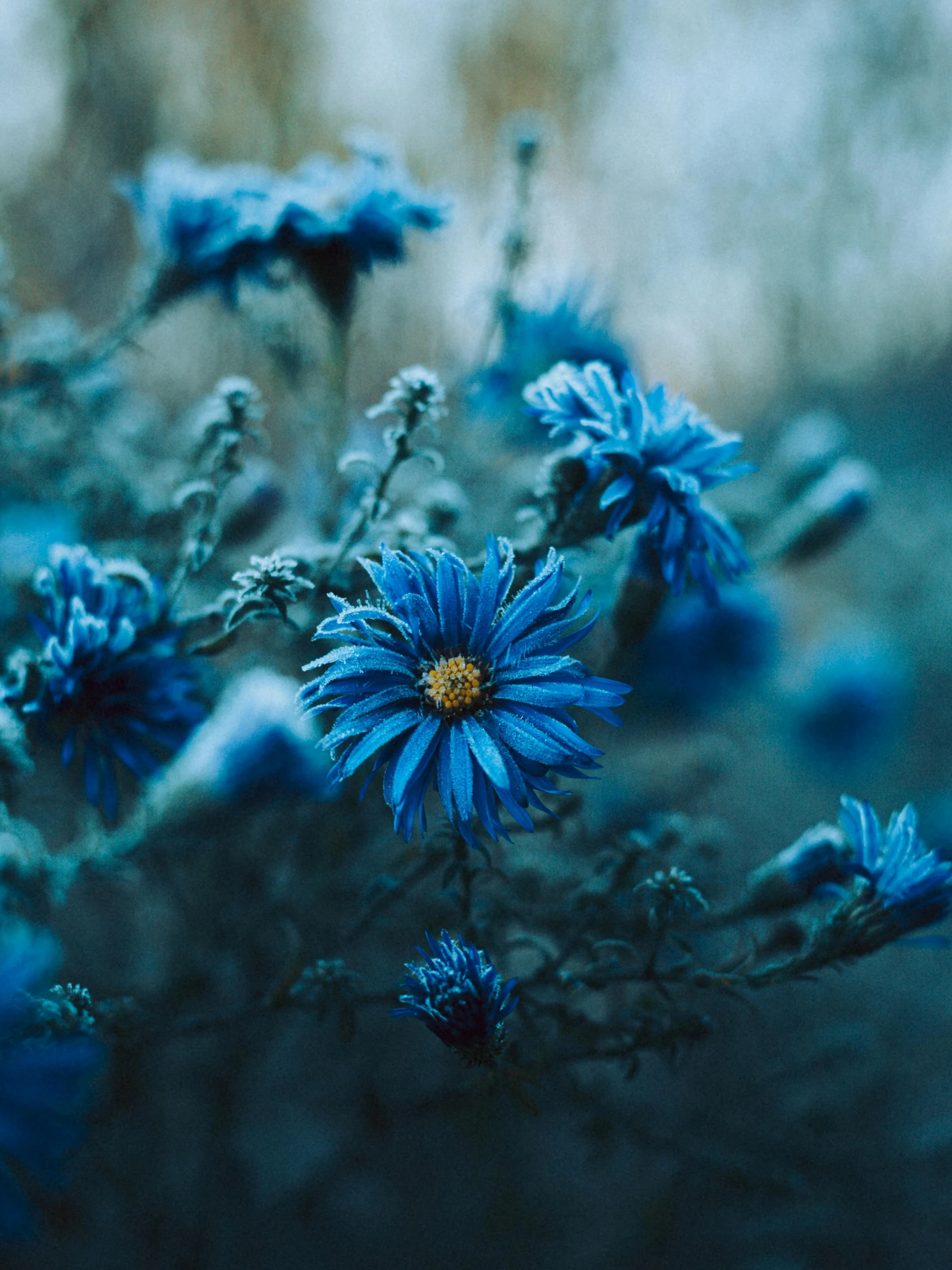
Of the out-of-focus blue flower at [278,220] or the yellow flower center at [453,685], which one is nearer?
the yellow flower center at [453,685]

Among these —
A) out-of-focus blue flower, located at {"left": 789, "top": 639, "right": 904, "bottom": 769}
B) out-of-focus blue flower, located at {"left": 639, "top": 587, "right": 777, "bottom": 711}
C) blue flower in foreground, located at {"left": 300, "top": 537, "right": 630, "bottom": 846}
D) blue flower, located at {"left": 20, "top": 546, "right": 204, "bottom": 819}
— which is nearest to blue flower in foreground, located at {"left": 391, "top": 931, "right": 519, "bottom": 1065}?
blue flower in foreground, located at {"left": 300, "top": 537, "right": 630, "bottom": 846}

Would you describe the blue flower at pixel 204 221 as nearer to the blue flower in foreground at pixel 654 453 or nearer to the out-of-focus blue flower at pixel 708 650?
the blue flower in foreground at pixel 654 453

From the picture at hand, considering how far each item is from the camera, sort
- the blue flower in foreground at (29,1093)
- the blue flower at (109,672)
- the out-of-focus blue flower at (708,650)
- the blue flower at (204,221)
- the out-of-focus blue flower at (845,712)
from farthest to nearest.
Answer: the out-of-focus blue flower at (845,712) → the out-of-focus blue flower at (708,650) → the blue flower at (204,221) → the blue flower at (109,672) → the blue flower in foreground at (29,1093)

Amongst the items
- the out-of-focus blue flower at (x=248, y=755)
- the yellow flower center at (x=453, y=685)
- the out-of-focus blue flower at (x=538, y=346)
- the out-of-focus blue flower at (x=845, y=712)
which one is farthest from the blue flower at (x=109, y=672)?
the out-of-focus blue flower at (x=845, y=712)

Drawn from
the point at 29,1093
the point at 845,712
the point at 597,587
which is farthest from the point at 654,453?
the point at 845,712

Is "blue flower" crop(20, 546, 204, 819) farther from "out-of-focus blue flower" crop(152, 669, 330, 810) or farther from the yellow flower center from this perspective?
the yellow flower center

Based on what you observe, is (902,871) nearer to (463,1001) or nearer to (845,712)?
(463,1001)
